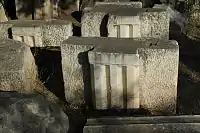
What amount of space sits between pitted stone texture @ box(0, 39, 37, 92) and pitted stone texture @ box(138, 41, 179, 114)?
134 cm

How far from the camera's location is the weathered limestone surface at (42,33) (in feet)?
18.3

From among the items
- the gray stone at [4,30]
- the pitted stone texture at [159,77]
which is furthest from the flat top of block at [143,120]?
the gray stone at [4,30]

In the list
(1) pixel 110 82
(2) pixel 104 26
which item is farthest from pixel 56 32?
(1) pixel 110 82

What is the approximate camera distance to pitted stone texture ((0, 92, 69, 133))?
337cm

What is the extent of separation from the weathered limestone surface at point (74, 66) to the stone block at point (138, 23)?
2.53 feet

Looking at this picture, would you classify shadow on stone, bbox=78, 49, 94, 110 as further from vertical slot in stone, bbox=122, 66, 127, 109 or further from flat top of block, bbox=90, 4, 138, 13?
flat top of block, bbox=90, 4, 138, 13

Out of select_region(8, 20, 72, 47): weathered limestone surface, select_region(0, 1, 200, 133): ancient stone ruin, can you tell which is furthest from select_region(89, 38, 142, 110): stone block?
select_region(8, 20, 72, 47): weathered limestone surface

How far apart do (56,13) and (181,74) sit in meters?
4.13

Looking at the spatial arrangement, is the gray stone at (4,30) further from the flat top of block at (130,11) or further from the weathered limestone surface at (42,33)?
the flat top of block at (130,11)

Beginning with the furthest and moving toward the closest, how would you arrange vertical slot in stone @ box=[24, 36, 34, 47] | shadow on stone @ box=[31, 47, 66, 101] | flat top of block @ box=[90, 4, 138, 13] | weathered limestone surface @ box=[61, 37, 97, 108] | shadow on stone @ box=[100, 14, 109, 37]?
vertical slot in stone @ box=[24, 36, 34, 47]
flat top of block @ box=[90, 4, 138, 13]
shadow on stone @ box=[100, 14, 109, 37]
shadow on stone @ box=[31, 47, 66, 101]
weathered limestone surface @ box=[61, 37, 97, 108]

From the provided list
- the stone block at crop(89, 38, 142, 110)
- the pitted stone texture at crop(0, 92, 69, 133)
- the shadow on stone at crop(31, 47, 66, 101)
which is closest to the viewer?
the pitted stone texture at crop(0, 92, 69, 133)

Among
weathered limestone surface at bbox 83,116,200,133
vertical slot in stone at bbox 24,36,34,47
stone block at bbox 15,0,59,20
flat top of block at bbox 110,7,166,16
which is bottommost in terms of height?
weathered limestone surface at bbox 83,116,200,133

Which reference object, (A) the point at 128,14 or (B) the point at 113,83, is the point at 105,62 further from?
(A) the point at 128,14

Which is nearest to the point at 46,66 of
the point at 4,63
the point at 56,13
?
the point at 4,63
